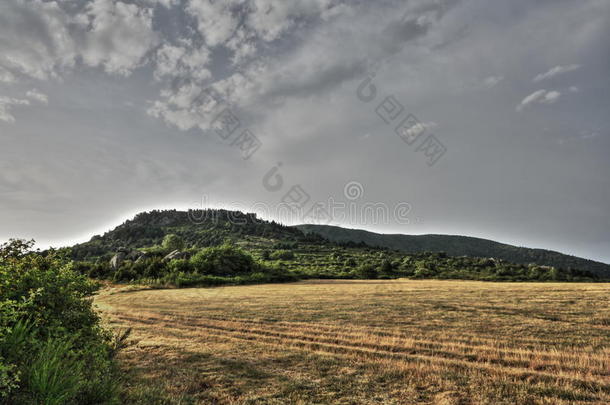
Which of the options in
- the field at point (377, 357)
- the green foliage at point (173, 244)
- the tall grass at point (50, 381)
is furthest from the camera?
the green foliage at point (173, 244)

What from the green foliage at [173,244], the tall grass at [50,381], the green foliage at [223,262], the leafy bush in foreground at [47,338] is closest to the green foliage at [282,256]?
the green foliage at [223,262]

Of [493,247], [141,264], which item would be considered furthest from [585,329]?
[493,247]

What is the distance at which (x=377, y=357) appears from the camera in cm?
1136

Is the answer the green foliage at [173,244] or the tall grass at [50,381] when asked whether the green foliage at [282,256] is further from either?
the tall grass at [50,381]

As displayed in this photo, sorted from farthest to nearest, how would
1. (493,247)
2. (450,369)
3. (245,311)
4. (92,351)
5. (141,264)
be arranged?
(493,247)
(141,264)
(245,311)
(450,369)
(92,351)

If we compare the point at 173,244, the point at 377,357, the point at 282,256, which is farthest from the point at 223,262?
the point at 377,357

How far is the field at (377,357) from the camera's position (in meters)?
8.20

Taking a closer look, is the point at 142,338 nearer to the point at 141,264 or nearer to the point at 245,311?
the point at 245,311

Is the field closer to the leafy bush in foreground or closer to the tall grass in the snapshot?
the leafy bush in foreground

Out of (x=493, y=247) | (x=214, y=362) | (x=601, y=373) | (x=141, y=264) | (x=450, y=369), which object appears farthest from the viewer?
(x=493, y=247)

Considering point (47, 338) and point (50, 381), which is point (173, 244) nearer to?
point (47, 338)

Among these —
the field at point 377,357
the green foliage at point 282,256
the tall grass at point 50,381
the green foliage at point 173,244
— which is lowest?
the field at point 377,357

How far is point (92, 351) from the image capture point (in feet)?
27.7

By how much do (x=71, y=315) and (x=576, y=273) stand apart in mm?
91048
